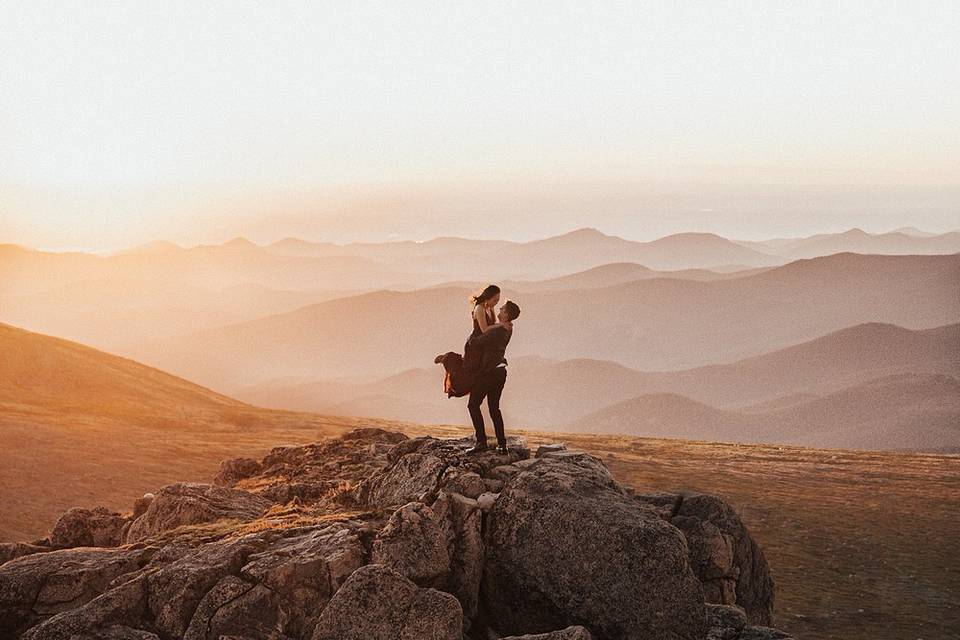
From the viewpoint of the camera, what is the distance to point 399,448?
75.9ft

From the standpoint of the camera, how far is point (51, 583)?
17.3 meters

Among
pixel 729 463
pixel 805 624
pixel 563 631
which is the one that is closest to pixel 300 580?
pixel 563 631

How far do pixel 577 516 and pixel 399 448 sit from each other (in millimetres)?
7715

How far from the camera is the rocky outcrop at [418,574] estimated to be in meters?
15.1

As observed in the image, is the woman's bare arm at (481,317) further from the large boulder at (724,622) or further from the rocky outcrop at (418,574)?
the large boulder at (724,622)

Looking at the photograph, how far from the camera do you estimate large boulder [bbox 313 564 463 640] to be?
14.5 metres

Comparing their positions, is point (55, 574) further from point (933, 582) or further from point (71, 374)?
point (71, 374)

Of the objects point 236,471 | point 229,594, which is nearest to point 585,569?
point 229,594

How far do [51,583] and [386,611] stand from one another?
27.7ft

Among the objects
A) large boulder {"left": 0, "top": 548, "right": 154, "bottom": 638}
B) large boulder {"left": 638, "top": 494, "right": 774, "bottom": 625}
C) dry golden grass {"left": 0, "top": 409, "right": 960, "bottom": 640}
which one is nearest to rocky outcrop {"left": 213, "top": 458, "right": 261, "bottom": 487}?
dry golden grass {"left": 0, "top": 409, "right": 960, "bottom": 640}

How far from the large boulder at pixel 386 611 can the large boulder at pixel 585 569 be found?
2001 mm

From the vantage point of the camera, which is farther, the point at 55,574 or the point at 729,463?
the point at 729,463

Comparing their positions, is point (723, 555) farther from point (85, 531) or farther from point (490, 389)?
point (85, 531)

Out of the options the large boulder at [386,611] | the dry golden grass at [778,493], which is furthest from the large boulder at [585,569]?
the dry golden grass at [778,493]
